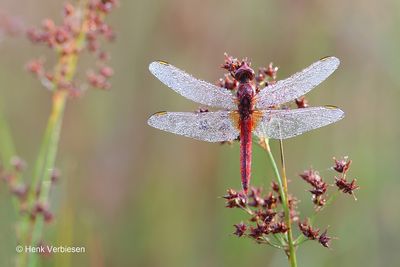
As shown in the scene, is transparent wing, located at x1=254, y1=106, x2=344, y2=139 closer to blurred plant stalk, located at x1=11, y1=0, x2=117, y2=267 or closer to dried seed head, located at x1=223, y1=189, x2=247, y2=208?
dried seed head, located at x1=223, y1=189, x2=247, y2=208

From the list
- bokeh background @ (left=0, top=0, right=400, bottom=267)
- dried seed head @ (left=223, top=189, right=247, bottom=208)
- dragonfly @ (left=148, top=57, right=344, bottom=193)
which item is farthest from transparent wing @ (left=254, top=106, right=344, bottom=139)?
bokeh background @ (left=0, top=0, right=400, bottom=267)

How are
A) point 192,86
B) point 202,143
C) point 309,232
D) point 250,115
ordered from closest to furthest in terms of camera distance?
point 309,232 < point 250,115 < point 192,86 < point 202,143

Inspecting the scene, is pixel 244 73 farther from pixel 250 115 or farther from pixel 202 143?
pixel 202 143

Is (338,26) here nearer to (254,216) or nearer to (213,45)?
(213,45)

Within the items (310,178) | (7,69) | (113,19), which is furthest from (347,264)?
(7,69)

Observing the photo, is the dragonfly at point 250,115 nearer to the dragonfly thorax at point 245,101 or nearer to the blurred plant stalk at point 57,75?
the dragonfly thorax at point 245,101

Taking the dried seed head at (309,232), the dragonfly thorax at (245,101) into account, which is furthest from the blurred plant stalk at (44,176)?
the dried seed head at (309,232)

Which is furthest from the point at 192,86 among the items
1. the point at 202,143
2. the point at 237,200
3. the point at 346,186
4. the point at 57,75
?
the point at 202,143
